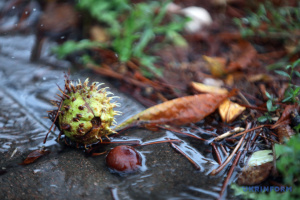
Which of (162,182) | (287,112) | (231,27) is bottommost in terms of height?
(162,182)

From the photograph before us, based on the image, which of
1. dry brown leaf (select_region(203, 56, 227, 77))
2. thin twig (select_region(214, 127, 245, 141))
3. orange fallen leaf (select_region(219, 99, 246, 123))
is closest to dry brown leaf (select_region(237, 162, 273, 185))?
thin twig (select_region(214, 127, 245, 141))

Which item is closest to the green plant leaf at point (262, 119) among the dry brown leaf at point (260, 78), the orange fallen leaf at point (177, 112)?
the orange fallen leaf at point (177, 112)

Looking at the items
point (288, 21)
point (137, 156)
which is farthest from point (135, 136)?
point (288, 21)

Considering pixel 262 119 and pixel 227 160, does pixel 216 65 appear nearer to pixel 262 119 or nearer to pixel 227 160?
pixel 262 119

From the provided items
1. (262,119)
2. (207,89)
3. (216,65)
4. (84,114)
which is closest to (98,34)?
(216,65)

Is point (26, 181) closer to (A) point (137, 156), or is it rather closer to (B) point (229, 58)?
(A) point (137, 156)
